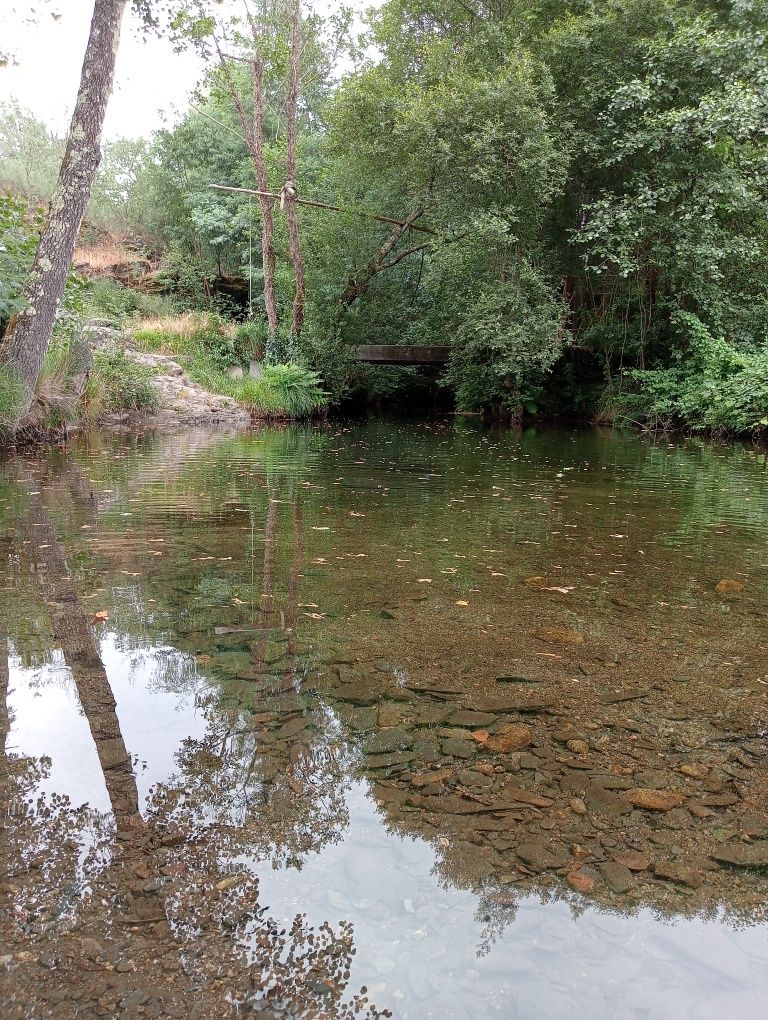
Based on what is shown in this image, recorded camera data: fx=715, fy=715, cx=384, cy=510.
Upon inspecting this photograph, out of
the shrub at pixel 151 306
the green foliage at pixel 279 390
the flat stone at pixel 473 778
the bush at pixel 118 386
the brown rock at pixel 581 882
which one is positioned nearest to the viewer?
the brown rock at pixel 581 882

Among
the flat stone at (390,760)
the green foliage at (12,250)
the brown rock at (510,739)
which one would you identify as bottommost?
the flat stone at (390,760)

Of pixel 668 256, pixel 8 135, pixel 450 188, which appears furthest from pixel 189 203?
pixel 668 256

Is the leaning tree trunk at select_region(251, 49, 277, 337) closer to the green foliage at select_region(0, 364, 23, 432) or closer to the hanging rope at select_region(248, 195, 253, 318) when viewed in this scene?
the hanging rope at select_region(248, 195, 253, 318)

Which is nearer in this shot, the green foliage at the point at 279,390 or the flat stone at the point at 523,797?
the flat stone at the point at 523,797

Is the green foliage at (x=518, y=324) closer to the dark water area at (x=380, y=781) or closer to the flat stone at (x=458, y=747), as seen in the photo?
the dark water area at (x=380, y=781)

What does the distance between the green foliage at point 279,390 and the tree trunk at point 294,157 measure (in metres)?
1.89

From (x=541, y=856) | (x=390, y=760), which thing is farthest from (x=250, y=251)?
(x=541, y=856)

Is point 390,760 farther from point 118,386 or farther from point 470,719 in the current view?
point 118,386

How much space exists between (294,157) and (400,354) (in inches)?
246

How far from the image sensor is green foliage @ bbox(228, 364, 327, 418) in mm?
18859

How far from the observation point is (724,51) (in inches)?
598

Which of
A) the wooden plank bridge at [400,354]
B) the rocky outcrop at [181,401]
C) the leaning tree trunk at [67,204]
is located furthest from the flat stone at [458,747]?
the wooden plank bridge at [400,354]

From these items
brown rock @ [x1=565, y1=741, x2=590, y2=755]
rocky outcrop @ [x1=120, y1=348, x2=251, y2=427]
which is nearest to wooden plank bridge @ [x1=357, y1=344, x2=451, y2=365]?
rocky outcrop @ [x1=120, y1=348, x2=251, y2=427]

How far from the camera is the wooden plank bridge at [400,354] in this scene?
2184 cm
